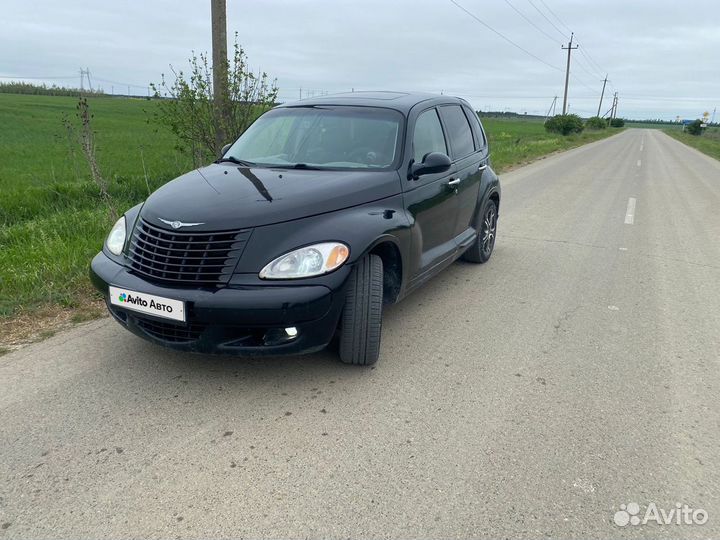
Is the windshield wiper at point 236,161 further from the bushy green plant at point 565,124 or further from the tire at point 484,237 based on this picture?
the bushy green plant at point 565,124

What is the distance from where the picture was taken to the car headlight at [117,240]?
3.58 m

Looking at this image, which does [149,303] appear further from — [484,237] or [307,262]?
[484,237]

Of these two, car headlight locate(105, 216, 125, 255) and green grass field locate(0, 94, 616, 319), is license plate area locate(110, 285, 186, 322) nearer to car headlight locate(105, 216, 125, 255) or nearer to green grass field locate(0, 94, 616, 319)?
car headlight locate(105, 216, 125, 255)

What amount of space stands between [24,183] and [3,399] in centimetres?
896

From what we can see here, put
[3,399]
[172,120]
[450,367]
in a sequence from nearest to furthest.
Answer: [3,399] → [450,367] → [172,120]

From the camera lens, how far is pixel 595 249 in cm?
699

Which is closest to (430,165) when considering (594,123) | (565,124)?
(565,124)

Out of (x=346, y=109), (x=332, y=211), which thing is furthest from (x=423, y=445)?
(x=346, y=109)

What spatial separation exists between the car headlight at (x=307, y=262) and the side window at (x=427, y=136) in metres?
1.44

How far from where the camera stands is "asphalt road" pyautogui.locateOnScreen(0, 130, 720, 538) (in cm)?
229

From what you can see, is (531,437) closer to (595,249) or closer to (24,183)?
(595,249)

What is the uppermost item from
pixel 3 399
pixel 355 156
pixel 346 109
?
pixel 346 109

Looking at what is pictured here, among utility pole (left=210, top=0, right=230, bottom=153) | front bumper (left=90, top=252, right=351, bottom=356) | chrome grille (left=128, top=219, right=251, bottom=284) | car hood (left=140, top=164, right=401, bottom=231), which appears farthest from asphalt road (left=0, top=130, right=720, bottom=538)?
utility pole (left=210, top=0, right=230, bottom=153)

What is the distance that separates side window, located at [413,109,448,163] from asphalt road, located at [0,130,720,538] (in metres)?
1.32
